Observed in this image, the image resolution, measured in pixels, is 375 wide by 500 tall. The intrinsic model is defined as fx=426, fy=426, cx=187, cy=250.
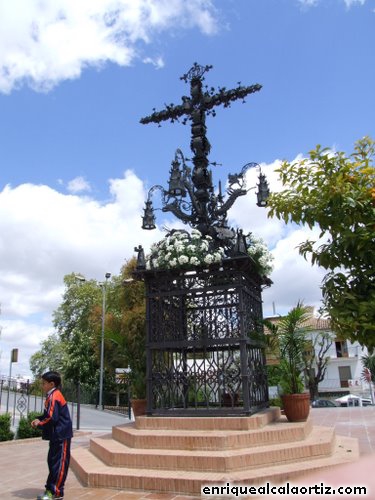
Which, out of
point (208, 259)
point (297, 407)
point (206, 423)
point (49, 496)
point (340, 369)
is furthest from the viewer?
point (340, 369)

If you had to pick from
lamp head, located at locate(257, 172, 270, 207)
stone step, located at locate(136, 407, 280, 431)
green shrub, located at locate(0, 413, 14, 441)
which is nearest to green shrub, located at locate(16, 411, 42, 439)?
green shrub, located at locate(0, 413, 14, 441)

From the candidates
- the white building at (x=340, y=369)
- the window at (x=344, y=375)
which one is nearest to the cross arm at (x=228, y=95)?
the white building at (x=340, y=369)

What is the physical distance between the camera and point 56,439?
5.34m

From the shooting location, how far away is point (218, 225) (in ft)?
28.7

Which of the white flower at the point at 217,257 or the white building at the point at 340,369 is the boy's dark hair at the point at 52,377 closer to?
the white flower at the point at 217,257

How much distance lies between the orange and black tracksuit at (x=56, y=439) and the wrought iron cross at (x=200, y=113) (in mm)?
4817

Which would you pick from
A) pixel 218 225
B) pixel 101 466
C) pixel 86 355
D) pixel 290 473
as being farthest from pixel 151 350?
pixel 86 355

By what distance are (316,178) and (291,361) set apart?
176 inches

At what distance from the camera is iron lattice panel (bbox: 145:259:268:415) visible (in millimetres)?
7441

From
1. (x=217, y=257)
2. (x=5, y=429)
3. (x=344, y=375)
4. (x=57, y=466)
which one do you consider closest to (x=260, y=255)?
(x=217, y=257)

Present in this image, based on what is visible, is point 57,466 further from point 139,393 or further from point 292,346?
point 292,346

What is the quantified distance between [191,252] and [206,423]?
9.52 feet

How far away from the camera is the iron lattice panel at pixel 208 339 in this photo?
24.4ft

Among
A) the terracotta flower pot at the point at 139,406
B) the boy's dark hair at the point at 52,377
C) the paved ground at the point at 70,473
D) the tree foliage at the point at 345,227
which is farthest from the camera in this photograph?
the terracotta flower pot at the point at 139,406
